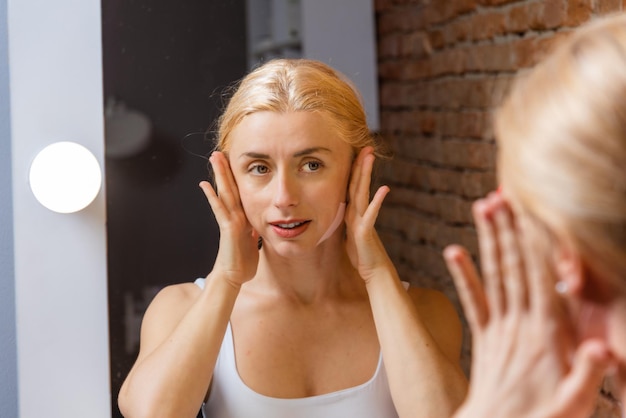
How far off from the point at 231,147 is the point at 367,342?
1.14 feet

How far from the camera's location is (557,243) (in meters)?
0.61

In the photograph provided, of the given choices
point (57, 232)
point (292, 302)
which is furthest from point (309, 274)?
point (57, 232)

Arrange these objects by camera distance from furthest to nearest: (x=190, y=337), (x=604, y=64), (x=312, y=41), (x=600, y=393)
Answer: (x=312, y=41)
(x=600, y=393)
(x=190, y=337)
(x=604, y=64)

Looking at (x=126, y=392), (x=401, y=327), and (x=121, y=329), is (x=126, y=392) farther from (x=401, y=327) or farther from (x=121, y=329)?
(x=401, y=327)

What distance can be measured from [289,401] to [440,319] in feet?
0.91

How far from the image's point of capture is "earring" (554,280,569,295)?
0.63 meters

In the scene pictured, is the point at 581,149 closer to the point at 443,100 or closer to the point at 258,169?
the point at 258,169

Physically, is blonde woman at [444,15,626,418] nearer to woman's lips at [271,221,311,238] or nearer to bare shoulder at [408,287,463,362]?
woman's lips at [271,221,311,238]

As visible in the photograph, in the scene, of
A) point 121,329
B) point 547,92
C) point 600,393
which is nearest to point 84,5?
point 121,329

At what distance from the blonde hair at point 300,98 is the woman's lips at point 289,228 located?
5.3 inches

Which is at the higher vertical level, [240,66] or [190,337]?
[240,66]

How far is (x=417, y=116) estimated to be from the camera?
6.72 feet

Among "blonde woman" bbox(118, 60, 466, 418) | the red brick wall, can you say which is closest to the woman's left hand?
"blonde woman" bbox(118, 60, 466, 418)

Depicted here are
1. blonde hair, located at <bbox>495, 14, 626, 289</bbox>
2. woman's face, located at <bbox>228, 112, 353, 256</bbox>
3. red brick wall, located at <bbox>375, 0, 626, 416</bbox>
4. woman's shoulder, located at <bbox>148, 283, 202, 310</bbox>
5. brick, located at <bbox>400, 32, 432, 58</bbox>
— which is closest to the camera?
blonde hair, located at <bbox>495, 14, 626, 289</bbox>
